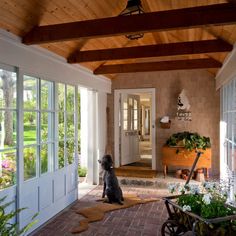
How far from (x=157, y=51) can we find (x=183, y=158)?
108 inches

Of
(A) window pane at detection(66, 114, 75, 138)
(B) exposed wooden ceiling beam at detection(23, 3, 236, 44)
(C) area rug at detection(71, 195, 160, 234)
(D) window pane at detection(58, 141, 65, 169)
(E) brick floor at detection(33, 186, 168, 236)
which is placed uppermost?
(B) exposed wooden ceiling beam at detection(23, 3, 236, 44)

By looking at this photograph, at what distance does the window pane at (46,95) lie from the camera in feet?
12.7

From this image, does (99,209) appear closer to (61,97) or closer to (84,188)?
(84,188)

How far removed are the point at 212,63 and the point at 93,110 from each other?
8.83 feet

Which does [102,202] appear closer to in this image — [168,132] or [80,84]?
[80,84]

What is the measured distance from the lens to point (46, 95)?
13.1ft

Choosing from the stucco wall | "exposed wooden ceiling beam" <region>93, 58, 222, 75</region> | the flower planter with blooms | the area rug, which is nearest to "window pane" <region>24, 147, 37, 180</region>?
the area rug

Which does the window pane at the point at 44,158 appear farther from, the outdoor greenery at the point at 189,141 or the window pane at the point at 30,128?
the outdoor greenery at the point at 189,141

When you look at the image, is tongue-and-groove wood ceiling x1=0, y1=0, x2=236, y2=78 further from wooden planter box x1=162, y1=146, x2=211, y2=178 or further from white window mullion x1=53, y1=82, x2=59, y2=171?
wooden planter box x1=162, y1=146, x2=211, y2=178

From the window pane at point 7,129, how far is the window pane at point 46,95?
0.72 metres

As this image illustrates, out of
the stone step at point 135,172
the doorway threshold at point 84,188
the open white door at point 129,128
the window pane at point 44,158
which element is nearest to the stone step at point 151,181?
the stone step at point 135,172

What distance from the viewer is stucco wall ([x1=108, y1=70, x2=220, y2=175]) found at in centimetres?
637

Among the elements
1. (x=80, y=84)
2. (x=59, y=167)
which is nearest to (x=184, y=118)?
(x=80, y=84)

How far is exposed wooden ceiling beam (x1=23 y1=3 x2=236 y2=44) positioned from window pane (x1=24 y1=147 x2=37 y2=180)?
143 centimetres
